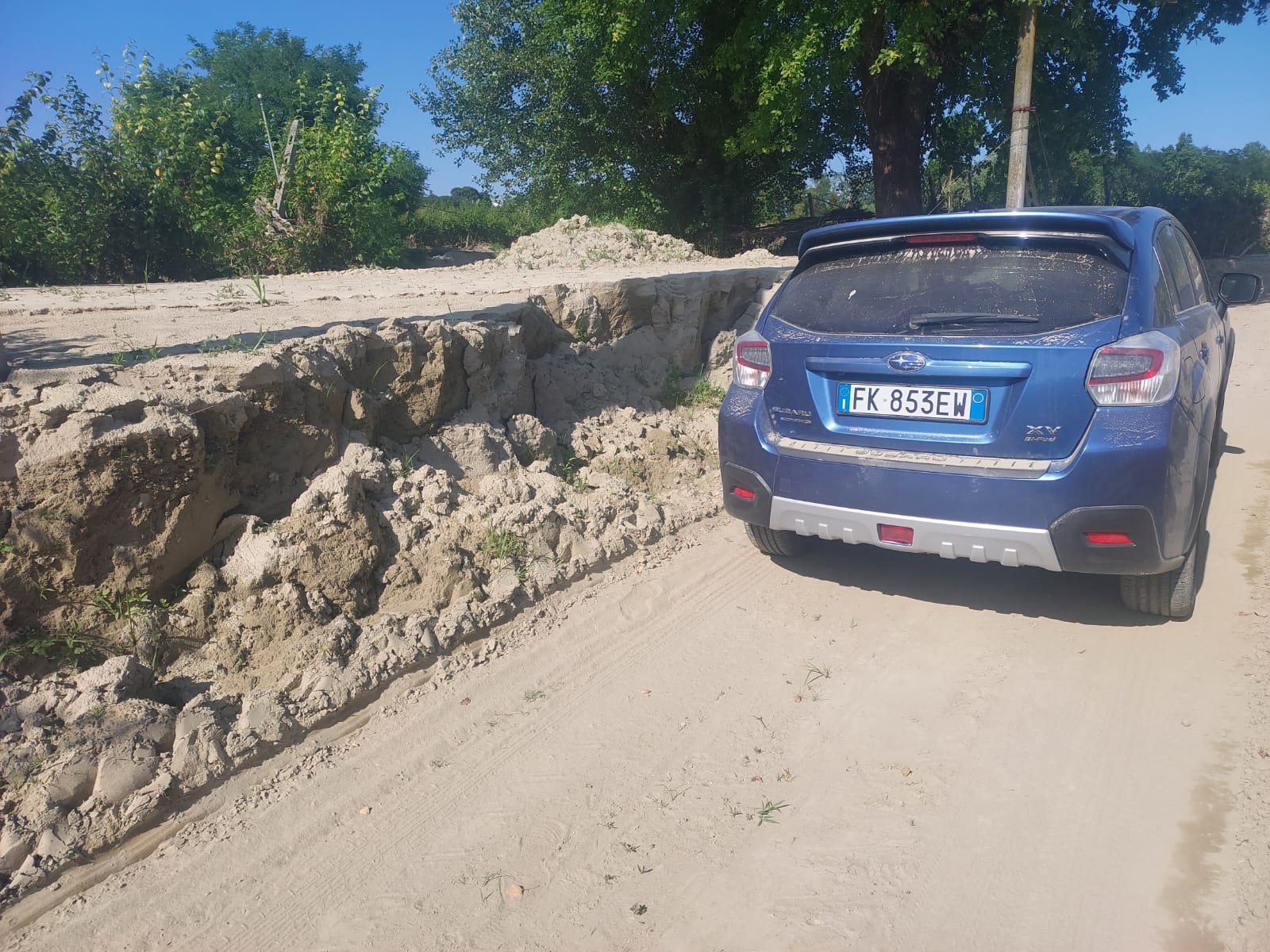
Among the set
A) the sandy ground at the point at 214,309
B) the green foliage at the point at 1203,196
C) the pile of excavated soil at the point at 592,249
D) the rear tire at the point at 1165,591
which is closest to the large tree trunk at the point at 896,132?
the pile of excavated soil at the point at 592,249

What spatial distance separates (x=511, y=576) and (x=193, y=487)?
1.48 metres

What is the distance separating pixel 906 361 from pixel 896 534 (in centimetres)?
71

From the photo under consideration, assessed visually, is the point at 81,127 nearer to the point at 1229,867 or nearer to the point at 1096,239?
the point at 1096,239

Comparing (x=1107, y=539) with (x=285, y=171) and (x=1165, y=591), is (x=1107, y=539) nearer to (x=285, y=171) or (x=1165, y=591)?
(x=1165, y=591)

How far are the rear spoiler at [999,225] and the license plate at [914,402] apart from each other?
28.5 inches

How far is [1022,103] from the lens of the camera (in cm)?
1127

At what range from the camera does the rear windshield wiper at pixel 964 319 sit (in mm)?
3320

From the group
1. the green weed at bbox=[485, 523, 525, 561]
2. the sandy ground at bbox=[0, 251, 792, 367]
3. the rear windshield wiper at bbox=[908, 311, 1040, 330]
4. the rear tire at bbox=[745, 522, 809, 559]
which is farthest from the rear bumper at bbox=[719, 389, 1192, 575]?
the sandy ground at bbox=[0, 251, 792, 367]

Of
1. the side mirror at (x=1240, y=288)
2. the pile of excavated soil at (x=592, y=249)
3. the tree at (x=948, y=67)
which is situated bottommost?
the side mirror at (x=1240, y=288)

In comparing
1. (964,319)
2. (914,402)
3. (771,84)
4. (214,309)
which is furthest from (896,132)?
(914,402)

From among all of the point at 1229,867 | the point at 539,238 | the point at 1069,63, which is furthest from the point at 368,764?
the point at 1069,63

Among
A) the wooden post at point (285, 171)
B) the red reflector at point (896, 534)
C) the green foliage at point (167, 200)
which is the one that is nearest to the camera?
the red reflector at point (896, 534)

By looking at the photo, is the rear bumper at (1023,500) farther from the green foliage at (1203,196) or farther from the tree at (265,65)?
the tree at (265,65)

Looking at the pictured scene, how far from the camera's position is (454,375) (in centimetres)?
521
